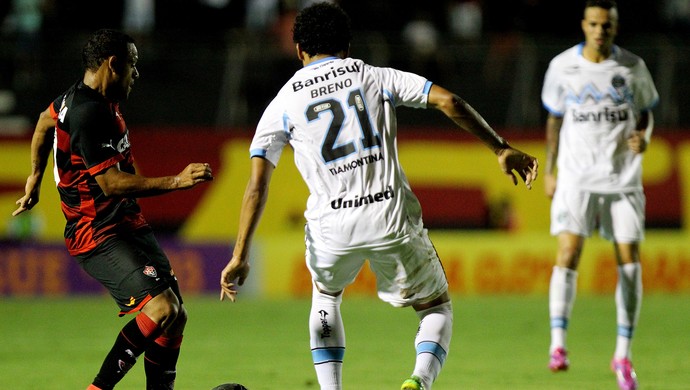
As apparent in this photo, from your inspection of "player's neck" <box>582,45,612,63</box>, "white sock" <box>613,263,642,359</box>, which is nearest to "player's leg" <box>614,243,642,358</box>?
"white sock" <box>613,263,642,359</box>

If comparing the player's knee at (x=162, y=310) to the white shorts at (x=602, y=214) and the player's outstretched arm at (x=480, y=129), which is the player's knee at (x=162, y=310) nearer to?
the player's outstretched arm at (x=480, y=129)

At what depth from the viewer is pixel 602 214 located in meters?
7.98

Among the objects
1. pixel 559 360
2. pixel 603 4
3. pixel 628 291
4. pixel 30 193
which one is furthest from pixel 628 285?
pixel 30 193

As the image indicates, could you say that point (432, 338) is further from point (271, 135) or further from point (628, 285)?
point (628, 285)

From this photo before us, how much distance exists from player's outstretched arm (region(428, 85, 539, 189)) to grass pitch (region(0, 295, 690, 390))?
221 centimetres

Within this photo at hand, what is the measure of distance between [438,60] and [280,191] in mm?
2843

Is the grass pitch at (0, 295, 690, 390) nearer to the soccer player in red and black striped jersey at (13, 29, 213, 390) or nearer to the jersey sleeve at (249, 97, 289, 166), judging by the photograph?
the soccer player in red and black striped jersey at (13, 29, 213, 390)

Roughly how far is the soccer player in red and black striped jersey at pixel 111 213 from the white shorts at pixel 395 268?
2.83 ft

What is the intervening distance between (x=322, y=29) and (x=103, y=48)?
1207mm

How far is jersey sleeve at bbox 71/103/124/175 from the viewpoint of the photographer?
5.60m

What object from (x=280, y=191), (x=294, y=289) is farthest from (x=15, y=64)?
(x=294, y=289)

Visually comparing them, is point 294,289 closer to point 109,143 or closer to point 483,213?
point 483,213

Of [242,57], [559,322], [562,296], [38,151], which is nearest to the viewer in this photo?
[38,151]

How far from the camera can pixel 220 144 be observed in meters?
14.8
